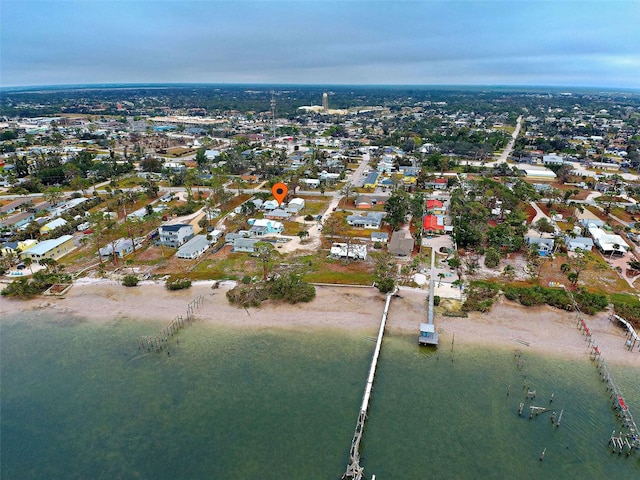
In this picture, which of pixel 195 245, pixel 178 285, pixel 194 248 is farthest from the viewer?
pixel 195 245

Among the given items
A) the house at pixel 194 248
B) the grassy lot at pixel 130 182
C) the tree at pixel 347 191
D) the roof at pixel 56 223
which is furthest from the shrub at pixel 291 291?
the grassy lot at pixel 130 182

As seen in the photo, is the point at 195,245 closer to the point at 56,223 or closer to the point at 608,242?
the point at 56,223

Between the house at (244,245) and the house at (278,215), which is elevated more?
the house at (278,215)

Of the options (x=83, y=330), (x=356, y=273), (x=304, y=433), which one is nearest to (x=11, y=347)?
(x=83, y=330)

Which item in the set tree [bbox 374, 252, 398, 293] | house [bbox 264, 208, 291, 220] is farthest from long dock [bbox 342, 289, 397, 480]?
house [bbox 264, 208, 291, 220]

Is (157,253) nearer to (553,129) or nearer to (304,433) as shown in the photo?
(304,433)

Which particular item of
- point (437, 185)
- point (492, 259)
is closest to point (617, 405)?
point (492, 259)

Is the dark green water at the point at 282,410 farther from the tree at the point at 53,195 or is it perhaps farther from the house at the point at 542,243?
the tree at the point at 53,195
